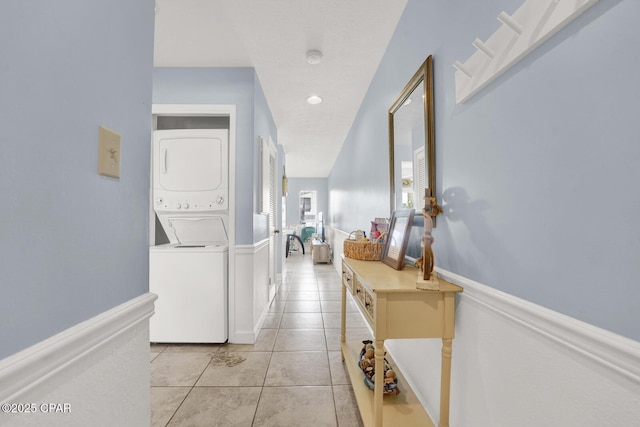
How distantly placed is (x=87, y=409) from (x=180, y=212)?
2.01 metres

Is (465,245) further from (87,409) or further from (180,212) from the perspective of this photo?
(180,212)

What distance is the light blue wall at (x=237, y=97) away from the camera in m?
2.48

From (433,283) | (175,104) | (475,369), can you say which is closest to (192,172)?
(175,104)

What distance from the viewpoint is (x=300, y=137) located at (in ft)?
15.4

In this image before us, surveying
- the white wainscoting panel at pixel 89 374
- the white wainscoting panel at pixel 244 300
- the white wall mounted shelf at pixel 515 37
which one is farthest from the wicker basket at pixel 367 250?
the white wainscoting panel at pixel 89 374

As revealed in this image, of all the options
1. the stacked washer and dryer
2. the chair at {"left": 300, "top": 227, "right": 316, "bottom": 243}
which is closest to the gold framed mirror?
the stacked washer and dryer

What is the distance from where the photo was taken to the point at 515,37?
0.83m

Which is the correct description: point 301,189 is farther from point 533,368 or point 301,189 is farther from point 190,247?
point 533,368

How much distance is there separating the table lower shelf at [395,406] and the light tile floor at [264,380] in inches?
5.8

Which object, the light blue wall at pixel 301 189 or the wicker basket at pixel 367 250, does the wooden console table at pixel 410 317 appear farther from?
the light blue wall at pixel 301 189

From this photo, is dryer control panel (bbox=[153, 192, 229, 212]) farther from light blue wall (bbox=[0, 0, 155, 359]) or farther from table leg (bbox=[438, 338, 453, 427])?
table leg (bbox=[438, 338, 453, 427])

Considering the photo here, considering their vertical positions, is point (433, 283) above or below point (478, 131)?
below

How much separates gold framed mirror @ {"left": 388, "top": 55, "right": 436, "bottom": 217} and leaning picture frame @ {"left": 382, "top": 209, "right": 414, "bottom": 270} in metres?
0.13

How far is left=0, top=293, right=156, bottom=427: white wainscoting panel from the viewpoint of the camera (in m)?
0.48
